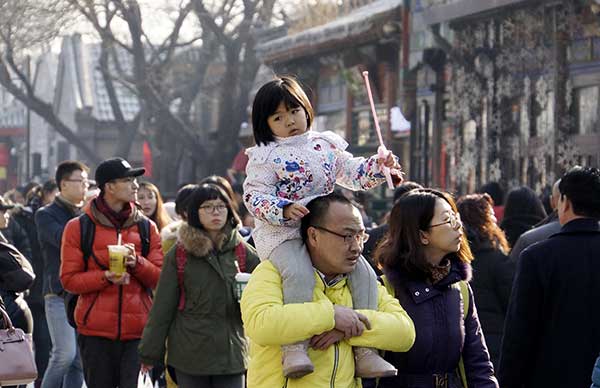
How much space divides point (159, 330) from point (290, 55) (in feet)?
47.0

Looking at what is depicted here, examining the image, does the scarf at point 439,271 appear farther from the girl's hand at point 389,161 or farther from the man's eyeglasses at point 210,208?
the man's eyeglasses at point 210,208

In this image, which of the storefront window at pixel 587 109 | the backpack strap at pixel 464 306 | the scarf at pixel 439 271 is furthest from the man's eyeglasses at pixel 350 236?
the storefront window at pixel 587 109

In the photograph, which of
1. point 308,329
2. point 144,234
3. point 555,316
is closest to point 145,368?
point 144,234

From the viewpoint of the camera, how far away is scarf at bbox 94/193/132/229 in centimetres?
945

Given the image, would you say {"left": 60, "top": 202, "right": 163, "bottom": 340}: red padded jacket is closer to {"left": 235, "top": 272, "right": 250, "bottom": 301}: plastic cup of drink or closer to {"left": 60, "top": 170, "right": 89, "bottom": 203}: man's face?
{"left": 235, "top": 272, "right": 250, "bottom": 301}: plastic cup of drink

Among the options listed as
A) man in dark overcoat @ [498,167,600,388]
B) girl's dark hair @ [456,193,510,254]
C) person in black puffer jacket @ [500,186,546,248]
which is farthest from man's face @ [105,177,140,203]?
man in dark overcoat @ [498,167,600,388]

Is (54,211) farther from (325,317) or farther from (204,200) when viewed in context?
(325,317)

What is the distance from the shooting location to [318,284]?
536cm

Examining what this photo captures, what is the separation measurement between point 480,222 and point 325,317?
3932 mm

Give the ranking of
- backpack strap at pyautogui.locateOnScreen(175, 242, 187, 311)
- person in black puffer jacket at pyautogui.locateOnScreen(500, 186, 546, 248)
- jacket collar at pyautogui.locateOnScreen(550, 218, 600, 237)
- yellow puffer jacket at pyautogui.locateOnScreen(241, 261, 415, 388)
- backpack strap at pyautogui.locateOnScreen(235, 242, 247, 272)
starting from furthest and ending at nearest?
person in black puffer jacket at pyautogui.locateOnScreen(500, 186, 546, 248) → backpack strap at pyautogui.locateOnScreen(235, 242, 247, 272) → backpack strap at pyautogui.locateOnScreen(175, 242, 187, 311) → jacket collar at pyautogui.locateOnScreen(550, 218, 600, 237) → yellow puffer jacket at pyautogui.locateOnScreen(241, 261, 415, 388)

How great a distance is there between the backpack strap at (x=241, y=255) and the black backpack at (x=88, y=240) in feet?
2.64

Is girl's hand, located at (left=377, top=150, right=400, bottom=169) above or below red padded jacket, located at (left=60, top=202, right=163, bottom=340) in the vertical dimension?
above

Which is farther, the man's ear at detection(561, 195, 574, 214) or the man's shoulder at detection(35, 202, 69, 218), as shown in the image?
the man's shoulder at detection(35, 202, 69, 218)

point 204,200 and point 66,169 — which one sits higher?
point 66,169
